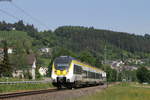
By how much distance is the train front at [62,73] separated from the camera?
1363 inches

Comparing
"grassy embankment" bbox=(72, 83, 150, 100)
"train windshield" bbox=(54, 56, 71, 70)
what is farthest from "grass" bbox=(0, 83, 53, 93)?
"grassy embankment" bbox=(72, 83, 150, 100)

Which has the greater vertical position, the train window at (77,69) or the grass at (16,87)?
the train window at (77,69)

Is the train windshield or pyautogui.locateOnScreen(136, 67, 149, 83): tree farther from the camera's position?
pyautogui.locateOnScreen(136, 67, 149, 83): tree

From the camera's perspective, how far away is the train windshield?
3522 cm

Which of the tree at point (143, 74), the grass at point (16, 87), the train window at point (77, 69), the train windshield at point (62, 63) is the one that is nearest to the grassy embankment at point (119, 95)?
the train window at point (77, 69)

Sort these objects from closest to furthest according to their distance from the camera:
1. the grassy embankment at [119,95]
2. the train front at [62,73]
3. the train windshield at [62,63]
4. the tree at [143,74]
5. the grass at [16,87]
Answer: the grassy embankment at [119,95]
the train front at [62,73]
the grass at [16,87]
the train windshield at [62,63]
the tree at [143,74]

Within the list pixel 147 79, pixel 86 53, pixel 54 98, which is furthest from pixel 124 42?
pixel 54 98

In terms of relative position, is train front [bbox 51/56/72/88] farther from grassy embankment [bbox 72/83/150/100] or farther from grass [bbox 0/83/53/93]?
grass [bbox 0/83/53/93]

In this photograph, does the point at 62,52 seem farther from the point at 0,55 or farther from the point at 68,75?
the point at 68,75

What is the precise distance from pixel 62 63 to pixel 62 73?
1270 millimetres

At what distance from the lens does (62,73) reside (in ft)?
114

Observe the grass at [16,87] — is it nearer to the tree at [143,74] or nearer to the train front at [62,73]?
the train front at [62,73]

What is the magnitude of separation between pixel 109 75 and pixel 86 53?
44.2 ft

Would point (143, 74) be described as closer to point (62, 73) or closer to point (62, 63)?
point (62, 63)
